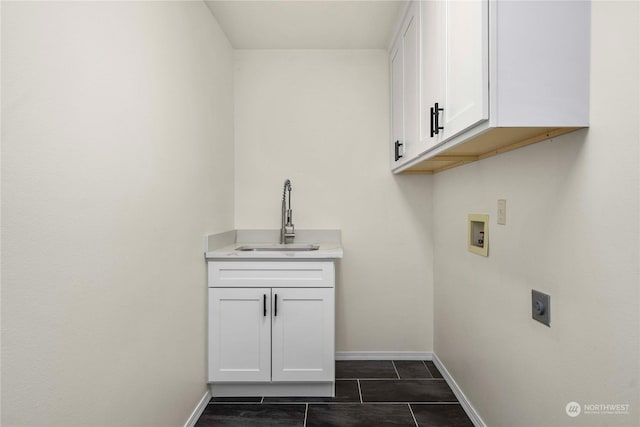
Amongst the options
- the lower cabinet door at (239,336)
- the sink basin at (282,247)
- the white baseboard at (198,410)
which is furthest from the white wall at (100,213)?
the sink basin at (282,247)

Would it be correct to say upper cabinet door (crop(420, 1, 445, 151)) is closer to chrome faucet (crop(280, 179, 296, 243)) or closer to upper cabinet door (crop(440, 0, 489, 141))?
upper cabinet door (crop(440, 0, 489, 141))

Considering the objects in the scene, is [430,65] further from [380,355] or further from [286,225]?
[380,355]

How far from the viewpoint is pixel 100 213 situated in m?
1.14

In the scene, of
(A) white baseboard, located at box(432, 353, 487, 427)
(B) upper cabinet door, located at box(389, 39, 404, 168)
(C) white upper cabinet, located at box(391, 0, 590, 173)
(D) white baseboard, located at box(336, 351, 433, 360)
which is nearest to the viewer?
(C) white upper cabinet, located at box(391, 0, 590, 173)

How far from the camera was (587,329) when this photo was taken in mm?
1061

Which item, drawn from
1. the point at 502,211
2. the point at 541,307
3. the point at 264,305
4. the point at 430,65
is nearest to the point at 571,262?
the point at 541,307

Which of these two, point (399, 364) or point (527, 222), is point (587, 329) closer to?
point (527, 222)

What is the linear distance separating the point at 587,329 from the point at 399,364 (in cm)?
175

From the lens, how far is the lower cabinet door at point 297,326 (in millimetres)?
2121

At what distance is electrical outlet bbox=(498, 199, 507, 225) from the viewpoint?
1540mm

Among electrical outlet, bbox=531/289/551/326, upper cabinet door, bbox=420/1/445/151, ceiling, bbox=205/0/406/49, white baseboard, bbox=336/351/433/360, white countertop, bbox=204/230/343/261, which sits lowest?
white baseboard, bbox=336/351/433/360

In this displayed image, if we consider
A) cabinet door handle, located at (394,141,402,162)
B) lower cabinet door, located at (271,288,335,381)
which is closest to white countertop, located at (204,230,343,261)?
lower cabinet door, located at (271,288,335,381)

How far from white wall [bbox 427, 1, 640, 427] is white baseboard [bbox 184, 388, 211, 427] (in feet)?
4.83

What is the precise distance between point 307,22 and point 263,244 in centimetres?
154
